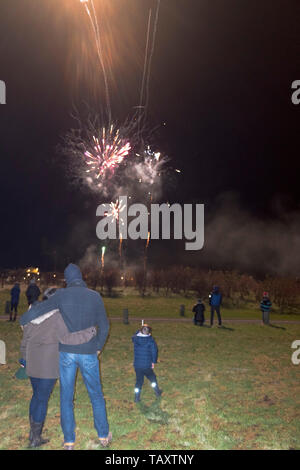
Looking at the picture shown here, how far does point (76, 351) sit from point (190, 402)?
3444 millimetres

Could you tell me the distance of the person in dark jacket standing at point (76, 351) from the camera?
185 inches

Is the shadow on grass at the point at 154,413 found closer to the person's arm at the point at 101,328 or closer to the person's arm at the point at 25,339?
the person's arm at the point at 101,328

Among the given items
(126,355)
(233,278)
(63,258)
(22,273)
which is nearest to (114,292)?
(233,278)

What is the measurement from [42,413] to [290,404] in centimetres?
471

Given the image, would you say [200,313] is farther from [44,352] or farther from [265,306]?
[44,352]

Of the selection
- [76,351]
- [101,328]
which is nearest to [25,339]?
[76,351]

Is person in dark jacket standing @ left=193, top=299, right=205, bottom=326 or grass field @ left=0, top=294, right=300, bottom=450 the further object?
person in dark jacket standing @ left=193, top=299, right=205, bottom=326

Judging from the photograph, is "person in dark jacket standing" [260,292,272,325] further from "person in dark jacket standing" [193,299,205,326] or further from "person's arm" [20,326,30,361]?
"person's arm" [20,326,30,361]

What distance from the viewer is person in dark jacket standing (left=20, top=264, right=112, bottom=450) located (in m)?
4.71

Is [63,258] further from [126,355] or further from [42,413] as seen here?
[42,413]

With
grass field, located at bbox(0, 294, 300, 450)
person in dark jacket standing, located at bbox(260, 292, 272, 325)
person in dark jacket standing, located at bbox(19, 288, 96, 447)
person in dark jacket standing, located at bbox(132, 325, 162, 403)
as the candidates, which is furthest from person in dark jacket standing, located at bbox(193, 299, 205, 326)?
person in dark jacket standing, located at bbox(19, 288, 96, 447)

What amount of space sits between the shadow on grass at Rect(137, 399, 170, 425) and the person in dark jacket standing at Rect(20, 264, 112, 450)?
4.80 feet

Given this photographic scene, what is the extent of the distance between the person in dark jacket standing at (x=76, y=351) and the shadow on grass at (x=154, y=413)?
4.80 ft

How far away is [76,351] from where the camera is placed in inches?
185
